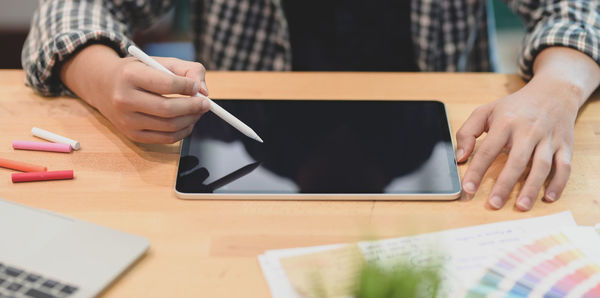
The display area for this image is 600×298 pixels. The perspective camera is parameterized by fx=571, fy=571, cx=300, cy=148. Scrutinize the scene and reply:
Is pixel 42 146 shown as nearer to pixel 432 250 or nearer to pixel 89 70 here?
pixel 89 70

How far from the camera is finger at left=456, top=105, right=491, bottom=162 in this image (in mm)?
660

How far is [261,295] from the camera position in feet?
1.61

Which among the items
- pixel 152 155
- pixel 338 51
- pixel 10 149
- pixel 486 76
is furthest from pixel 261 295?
pixel 338 51

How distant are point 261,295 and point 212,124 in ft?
0.91

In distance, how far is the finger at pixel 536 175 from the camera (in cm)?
59

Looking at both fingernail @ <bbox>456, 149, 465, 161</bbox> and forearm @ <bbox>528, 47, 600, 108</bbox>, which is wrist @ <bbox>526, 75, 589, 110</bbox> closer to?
forearm @ <bbox>528, 47, 600, 108</bbox>

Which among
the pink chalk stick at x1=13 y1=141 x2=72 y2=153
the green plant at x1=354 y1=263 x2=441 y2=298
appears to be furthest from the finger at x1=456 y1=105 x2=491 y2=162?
the pink chalk stick at x1=13 y1=141 x2=72 y2=153

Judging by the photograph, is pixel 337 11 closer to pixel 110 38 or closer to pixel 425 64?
pixel 425 64

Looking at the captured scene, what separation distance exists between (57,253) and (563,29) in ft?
2.32

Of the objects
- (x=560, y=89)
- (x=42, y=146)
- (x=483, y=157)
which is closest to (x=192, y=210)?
(x=42, y=146)

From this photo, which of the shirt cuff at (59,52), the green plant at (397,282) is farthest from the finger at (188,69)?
the green plant at (397,282)

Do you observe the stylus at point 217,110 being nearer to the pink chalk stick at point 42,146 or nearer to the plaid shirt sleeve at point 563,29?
the pink chalk stick at point 42,146

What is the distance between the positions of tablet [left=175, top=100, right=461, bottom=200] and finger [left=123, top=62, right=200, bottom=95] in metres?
0.08

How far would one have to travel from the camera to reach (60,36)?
77cm
